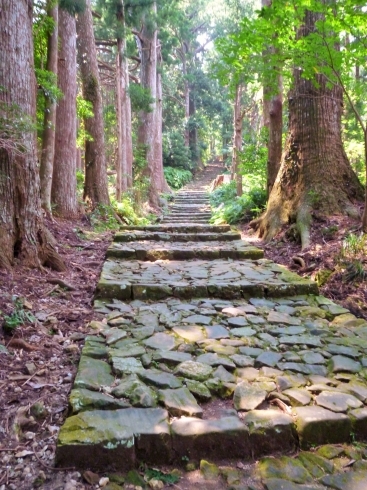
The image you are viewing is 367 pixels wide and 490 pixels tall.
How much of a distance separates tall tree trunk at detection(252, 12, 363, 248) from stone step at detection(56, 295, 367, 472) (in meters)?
2.96

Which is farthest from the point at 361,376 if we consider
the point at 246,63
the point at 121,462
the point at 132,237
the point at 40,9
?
the point at 40,9

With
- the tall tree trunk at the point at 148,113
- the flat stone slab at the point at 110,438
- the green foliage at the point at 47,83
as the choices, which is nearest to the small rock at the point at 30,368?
the flat stone slab at the point at 110,438

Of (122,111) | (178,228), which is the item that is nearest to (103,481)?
(178,228)

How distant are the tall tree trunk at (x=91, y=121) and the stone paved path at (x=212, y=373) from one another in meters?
4.99

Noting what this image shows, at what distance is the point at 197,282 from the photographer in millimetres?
4582

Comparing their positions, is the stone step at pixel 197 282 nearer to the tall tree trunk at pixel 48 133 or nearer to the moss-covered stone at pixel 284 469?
the tall tree trunk at pixel 48 133

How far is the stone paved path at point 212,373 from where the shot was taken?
6.55ft

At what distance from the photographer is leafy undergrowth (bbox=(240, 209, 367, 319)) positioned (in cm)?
444

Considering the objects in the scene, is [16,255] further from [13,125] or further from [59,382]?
[59,382]

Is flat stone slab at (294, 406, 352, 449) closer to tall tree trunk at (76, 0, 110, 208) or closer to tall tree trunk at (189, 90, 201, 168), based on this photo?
tall tree trunk at (76, 0, 110, 208)

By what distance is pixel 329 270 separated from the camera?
4922 millimetres

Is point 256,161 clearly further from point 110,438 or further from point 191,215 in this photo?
point 110,438

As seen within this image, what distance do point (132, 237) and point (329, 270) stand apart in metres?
3.69

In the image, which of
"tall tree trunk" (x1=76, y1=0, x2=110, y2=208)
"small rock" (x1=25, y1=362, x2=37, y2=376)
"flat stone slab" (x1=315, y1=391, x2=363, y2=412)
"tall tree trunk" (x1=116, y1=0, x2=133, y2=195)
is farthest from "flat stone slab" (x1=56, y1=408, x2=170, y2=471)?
"tall tree trunk" (x1=116, y1=0, x2=133, y2=195)
